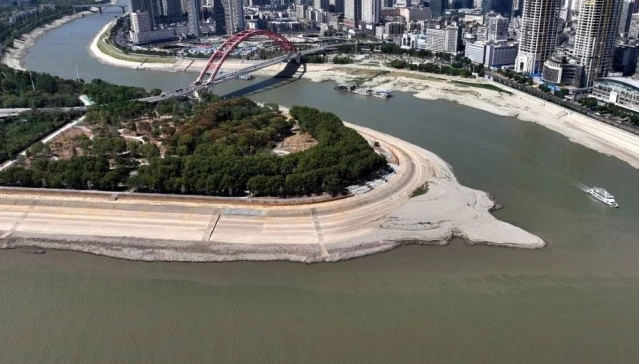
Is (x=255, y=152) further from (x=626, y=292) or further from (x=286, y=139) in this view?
(x=626, y=292)

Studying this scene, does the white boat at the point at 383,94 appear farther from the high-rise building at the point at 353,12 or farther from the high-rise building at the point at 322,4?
the high-rise building at the point at 322,4

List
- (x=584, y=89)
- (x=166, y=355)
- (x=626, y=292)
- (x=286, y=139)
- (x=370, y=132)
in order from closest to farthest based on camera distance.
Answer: (x=166, y=355), (x=626, y=292), (x=286, y=139), (x=370, y=132), (x=584, y=89)

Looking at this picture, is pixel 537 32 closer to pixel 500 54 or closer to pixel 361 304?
pixel 500 54

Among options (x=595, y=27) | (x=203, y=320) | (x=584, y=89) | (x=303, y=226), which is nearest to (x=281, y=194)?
(x=303, y=226)

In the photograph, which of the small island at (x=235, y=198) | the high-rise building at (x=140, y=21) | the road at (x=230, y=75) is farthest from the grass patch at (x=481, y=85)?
the high-rise building at (x=140, y=21)

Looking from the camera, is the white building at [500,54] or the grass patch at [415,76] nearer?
the grass patch at [415,76]

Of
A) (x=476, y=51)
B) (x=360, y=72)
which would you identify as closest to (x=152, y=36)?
(x=360, y=72)
